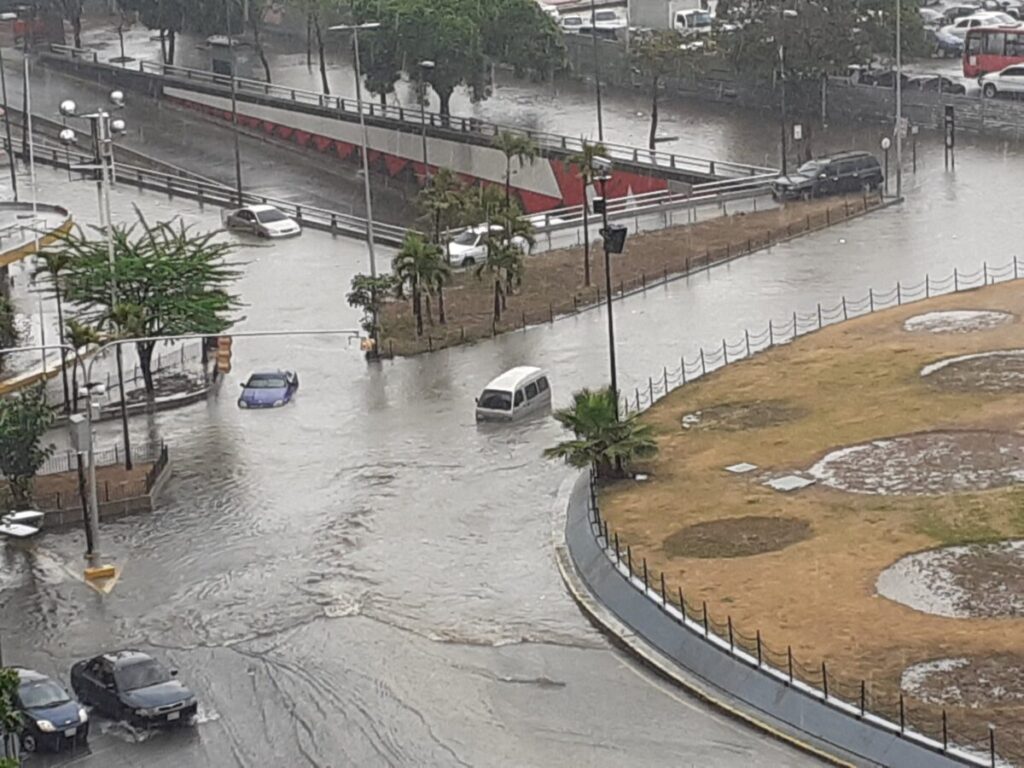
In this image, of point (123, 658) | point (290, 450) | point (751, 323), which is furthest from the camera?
point (751, 323)

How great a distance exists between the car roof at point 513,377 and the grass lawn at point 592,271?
24.0 ft

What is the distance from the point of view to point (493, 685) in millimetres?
34969

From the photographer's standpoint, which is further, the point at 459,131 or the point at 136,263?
the point at 459,131

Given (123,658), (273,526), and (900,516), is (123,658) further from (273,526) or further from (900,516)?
(900,516)

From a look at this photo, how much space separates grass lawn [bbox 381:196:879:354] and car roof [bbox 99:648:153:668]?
80.2 ft

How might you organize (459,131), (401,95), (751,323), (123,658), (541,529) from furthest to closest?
(401,95) < (459,131) < (751,323) < (541,529) < (123,658)

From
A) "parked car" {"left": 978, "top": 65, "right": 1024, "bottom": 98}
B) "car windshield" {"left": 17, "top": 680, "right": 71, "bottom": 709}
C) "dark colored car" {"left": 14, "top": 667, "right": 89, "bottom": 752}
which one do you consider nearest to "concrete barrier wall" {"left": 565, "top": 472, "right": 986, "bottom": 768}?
"dark colored car" {"left": 14, "top": 667, "right": 89, "bottom": 752}

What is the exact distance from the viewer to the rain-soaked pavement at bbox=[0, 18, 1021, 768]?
33.0 meters

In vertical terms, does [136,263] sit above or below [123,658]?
above

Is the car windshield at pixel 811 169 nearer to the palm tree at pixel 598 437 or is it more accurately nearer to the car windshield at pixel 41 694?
the palm tree at pixel 598 437

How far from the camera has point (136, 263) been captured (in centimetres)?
5544

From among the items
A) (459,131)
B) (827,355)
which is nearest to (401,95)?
(459,131)

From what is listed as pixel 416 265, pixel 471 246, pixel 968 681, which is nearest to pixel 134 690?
pixel 968 681

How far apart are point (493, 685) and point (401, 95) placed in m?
71.0
